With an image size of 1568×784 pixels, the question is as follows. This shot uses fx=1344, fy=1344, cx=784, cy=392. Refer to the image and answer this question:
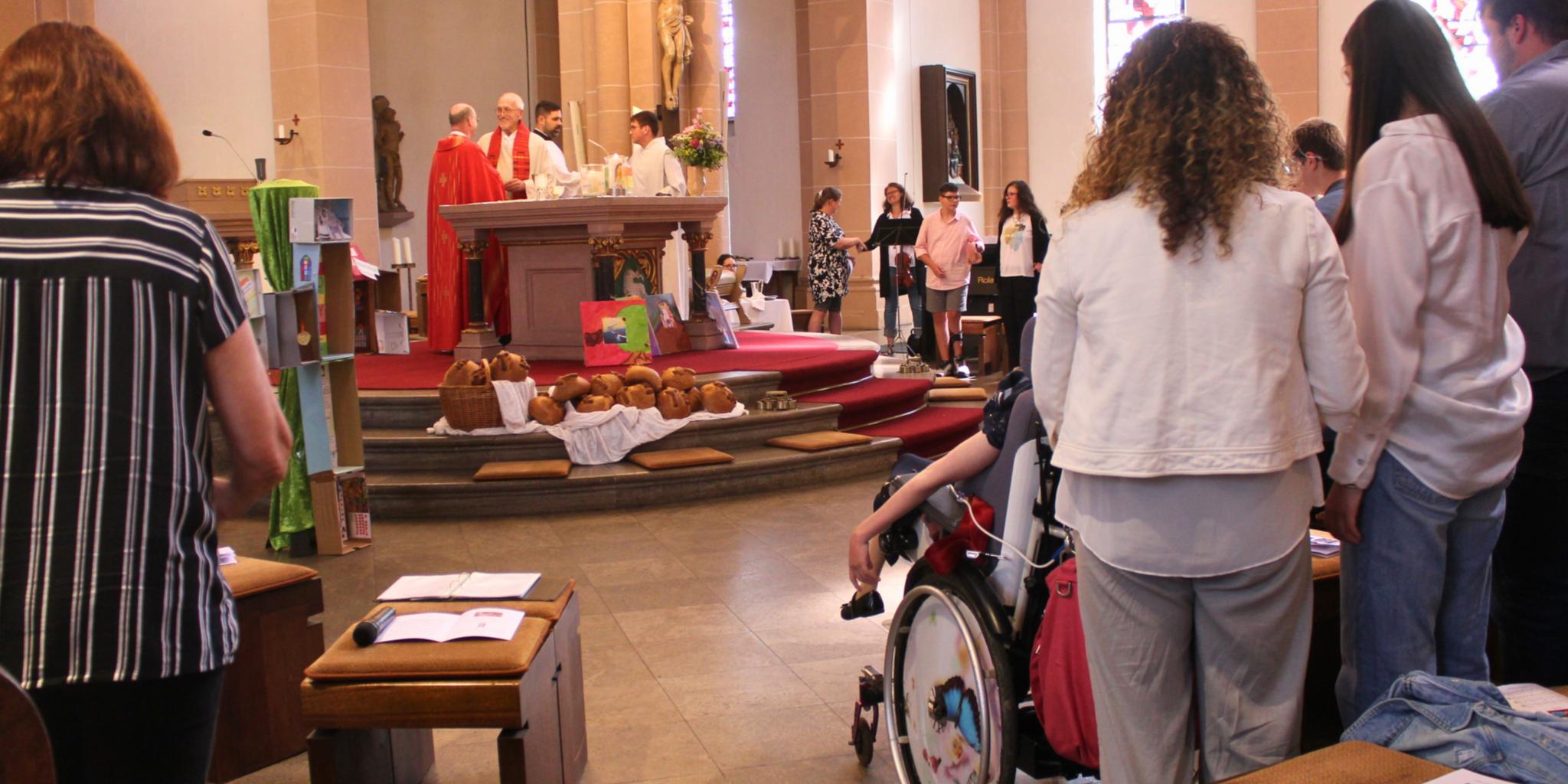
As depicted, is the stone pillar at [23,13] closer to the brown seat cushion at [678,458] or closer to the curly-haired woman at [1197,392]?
the brown seat cushion at [678,458]

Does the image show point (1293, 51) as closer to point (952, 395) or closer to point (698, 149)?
point (952, 395)

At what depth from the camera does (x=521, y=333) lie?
32.5ft

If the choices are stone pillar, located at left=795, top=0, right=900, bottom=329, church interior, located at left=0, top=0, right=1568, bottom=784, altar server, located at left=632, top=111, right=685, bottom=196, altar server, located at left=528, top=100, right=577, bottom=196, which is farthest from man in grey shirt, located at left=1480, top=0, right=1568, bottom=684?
stone pillar, located at left=795, top=0, right=900, bottom=329

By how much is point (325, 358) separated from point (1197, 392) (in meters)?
4.86

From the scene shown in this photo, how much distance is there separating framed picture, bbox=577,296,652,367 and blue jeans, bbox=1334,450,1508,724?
6.77 m

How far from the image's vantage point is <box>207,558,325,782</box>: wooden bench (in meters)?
3.45

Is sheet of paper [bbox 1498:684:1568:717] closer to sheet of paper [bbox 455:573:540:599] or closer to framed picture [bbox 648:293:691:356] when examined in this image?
sheet of paper [bbox 455:573:540:599]

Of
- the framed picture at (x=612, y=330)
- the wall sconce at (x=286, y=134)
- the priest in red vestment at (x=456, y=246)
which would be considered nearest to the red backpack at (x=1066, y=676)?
the framed picture at (x=612, y=330)

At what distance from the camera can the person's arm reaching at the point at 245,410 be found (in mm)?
1843

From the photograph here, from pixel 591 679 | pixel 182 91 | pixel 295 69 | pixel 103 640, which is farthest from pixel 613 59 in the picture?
pixel 103 640

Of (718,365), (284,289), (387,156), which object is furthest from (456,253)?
(387,156)

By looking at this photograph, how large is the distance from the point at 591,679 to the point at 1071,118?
16.0 metres

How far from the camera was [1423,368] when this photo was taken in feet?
7.40

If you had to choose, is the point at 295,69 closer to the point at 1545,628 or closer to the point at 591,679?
the point at 591,679
